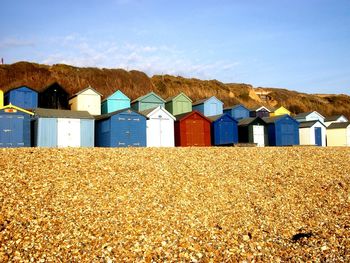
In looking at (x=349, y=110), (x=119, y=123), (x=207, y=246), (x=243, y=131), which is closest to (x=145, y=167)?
(x=207, y=246)

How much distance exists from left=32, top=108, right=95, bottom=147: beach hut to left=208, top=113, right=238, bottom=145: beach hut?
10.5m

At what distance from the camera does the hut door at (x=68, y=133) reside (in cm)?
2630

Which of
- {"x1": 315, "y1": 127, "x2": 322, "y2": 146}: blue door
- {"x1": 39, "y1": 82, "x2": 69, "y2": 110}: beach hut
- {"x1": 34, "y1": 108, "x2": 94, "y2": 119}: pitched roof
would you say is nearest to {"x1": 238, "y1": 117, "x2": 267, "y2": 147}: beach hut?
{"x1": 315, "y1": 127, "x2": 322, "y2": 146}: blue door

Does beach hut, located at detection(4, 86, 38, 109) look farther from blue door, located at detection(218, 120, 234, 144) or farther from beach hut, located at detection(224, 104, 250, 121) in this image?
beach hut, located at detection(224, 104, 250, 121)

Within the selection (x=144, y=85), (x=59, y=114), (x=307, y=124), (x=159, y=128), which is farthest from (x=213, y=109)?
(x=144, y=85)

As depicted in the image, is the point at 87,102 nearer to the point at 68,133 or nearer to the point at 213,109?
the point at 68,133

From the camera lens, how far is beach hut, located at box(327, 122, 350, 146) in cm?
3884

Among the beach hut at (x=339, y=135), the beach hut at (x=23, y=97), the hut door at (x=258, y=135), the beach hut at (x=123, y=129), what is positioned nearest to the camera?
the beach hut at (x=123, y=129)

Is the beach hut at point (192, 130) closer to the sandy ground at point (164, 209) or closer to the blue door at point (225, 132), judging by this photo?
the blue door at point (225, 132)

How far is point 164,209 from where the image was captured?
432 inches

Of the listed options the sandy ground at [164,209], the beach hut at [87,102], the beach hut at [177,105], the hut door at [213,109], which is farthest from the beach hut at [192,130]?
the sandy ground at [164,209]

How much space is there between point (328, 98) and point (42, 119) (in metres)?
67.3

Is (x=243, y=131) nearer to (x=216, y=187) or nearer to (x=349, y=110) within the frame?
(x=216, y=187)

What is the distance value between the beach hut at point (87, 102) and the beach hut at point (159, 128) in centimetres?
771
